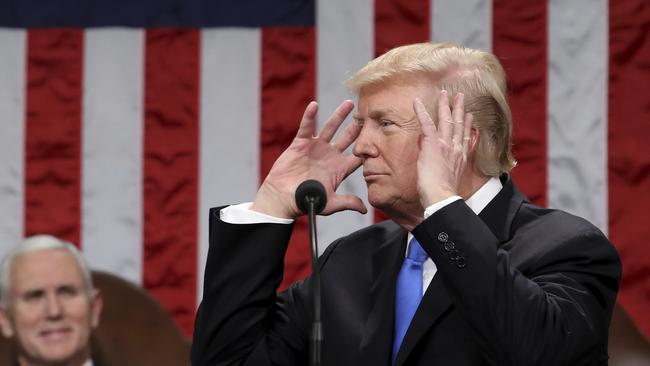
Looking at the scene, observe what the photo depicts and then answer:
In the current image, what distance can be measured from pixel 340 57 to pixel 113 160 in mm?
742

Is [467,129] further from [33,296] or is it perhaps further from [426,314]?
[33,296]

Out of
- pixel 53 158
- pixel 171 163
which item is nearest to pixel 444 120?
pixel 171 163

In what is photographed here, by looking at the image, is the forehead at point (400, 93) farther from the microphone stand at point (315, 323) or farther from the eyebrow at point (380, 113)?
the microphone stand at point (315, 323)

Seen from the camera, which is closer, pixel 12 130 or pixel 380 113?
pixel 380 113

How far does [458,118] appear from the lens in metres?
2.06

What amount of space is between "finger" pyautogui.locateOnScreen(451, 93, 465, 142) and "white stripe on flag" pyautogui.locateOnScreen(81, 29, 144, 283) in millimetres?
1777

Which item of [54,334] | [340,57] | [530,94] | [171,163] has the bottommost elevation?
[54,334]

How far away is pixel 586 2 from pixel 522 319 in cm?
190

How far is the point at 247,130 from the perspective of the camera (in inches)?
145

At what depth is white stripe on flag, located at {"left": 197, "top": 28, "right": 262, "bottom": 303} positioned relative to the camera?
3.68 meters

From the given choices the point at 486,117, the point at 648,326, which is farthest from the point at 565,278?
the point at 648,326

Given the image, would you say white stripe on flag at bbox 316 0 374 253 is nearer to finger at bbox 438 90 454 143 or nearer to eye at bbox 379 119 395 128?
eye at bbox 379 119 395 128

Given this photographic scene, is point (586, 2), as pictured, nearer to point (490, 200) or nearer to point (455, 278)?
point (490, 200)

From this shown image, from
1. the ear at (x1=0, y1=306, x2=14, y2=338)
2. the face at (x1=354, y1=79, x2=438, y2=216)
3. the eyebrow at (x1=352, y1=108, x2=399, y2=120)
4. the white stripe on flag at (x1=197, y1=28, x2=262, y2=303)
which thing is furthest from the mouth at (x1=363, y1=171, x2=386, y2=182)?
the white stripe on flag at (x1=197, y1=28, x2=262, y2=303)
